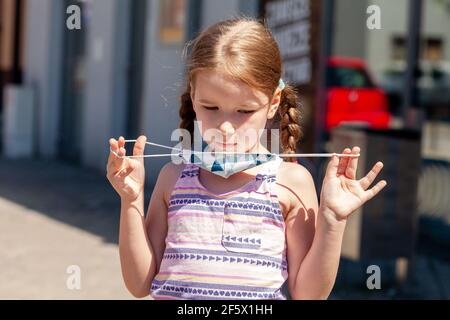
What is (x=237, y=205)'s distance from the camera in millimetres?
2307

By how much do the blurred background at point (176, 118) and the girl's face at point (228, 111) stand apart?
47 cm

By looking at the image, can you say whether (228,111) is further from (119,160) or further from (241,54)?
(119,160)

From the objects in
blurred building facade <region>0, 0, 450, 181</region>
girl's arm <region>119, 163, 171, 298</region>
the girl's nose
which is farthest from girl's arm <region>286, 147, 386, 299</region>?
blurred building facade <region>0, 0, 450, 181</region>

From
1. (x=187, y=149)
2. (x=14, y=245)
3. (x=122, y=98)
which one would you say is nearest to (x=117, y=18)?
(x=122, y=98)

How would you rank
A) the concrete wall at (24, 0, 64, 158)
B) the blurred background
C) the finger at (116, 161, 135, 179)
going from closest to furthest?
the finger at (116, 161, 135, 179)
the blurred background
the concrete wall at (24, 0, 64, 158)

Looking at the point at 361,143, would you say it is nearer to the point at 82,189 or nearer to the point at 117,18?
the point at 82,189

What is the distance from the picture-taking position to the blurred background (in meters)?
5.69

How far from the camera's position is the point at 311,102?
7758 mm

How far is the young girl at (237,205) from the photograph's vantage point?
2230 millimetres

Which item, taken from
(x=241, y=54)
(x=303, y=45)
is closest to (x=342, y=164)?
(x=241, y=54)

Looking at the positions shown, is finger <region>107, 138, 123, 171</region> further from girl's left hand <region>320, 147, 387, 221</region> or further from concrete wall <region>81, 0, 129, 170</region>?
concrete wall <region>81, 0, 129, 170</region>

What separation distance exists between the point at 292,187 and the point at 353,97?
601 cm

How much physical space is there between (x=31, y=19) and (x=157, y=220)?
1146 cm

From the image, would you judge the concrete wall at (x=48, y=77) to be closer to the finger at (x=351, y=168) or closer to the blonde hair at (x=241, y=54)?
the blonde hair at (x=241, y=54)
